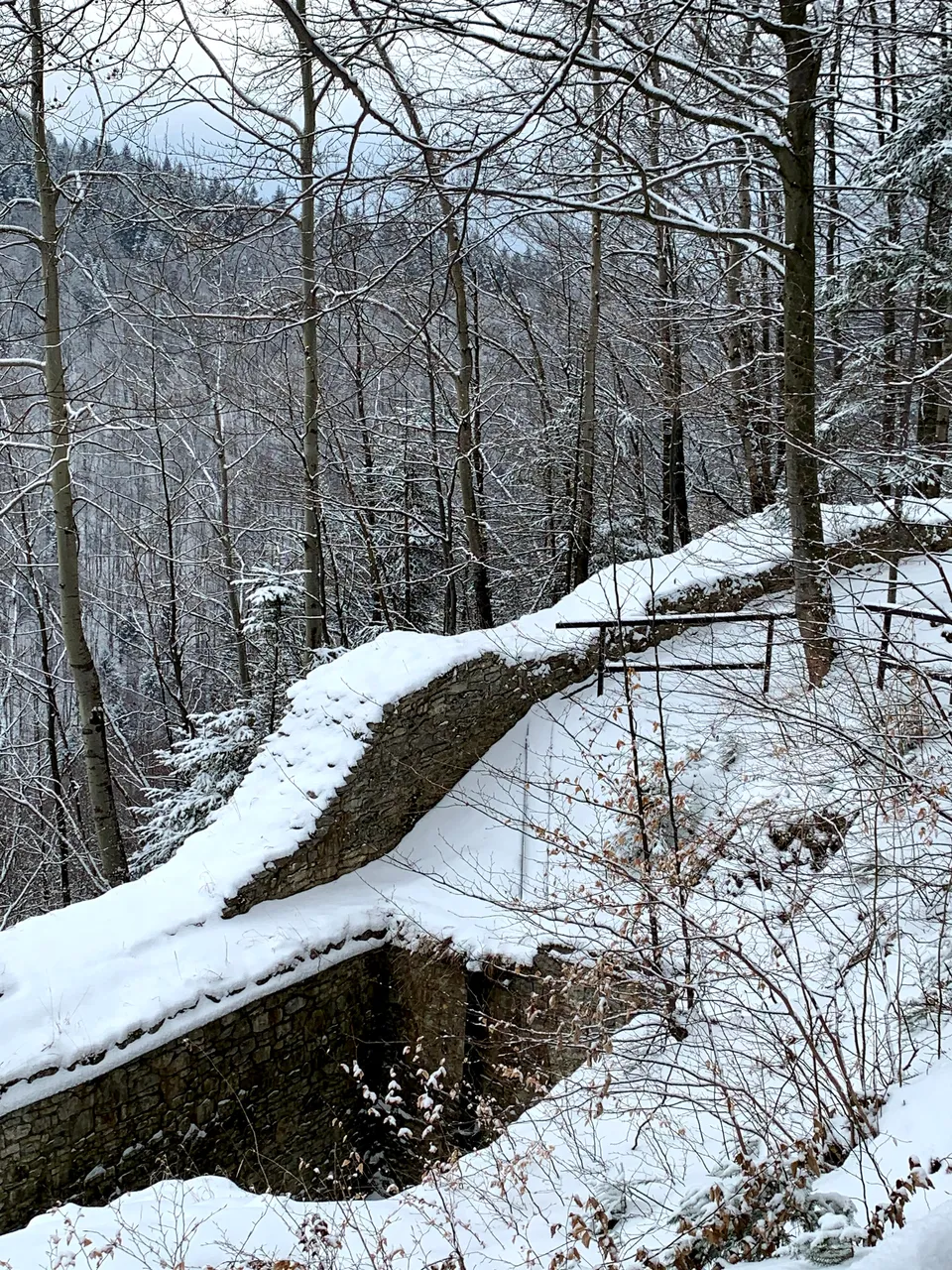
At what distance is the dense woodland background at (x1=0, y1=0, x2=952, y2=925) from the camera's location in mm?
5398

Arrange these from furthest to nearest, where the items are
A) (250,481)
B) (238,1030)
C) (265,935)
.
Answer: (250,481) < (265,935) < (238,1030)

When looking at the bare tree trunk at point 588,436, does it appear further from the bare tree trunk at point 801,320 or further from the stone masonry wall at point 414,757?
the bare tree trunk at point 801,320

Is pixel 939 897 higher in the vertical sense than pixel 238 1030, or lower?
higher

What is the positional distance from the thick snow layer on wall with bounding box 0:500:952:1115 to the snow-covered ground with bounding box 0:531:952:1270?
5 centimetres

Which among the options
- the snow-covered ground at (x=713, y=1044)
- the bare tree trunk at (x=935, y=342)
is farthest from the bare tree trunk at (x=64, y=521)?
the bare tree trunk at (x=935, y=342)

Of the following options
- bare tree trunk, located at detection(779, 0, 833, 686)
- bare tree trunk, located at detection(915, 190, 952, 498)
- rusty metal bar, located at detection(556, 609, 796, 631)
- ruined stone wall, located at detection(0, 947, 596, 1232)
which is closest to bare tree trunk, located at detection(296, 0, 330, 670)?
rusty metal bar, located at detection(556, 609, 796, 631)

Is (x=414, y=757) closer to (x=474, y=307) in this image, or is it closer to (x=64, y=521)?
(x=64, y=521)

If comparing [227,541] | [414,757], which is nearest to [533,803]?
[414,757]

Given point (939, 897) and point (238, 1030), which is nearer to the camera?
point (939, 897)

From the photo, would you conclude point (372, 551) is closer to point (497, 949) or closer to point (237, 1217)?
point (497, 949)

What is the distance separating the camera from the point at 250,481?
23688 millimetres

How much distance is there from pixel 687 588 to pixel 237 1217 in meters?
8.74

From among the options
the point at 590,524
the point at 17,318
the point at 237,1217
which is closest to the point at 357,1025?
the point at 237,1217

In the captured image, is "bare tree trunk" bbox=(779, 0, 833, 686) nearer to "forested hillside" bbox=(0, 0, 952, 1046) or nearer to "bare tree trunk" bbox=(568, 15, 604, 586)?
"forested hillside" bbox=(0, 0, 952, 1046)
